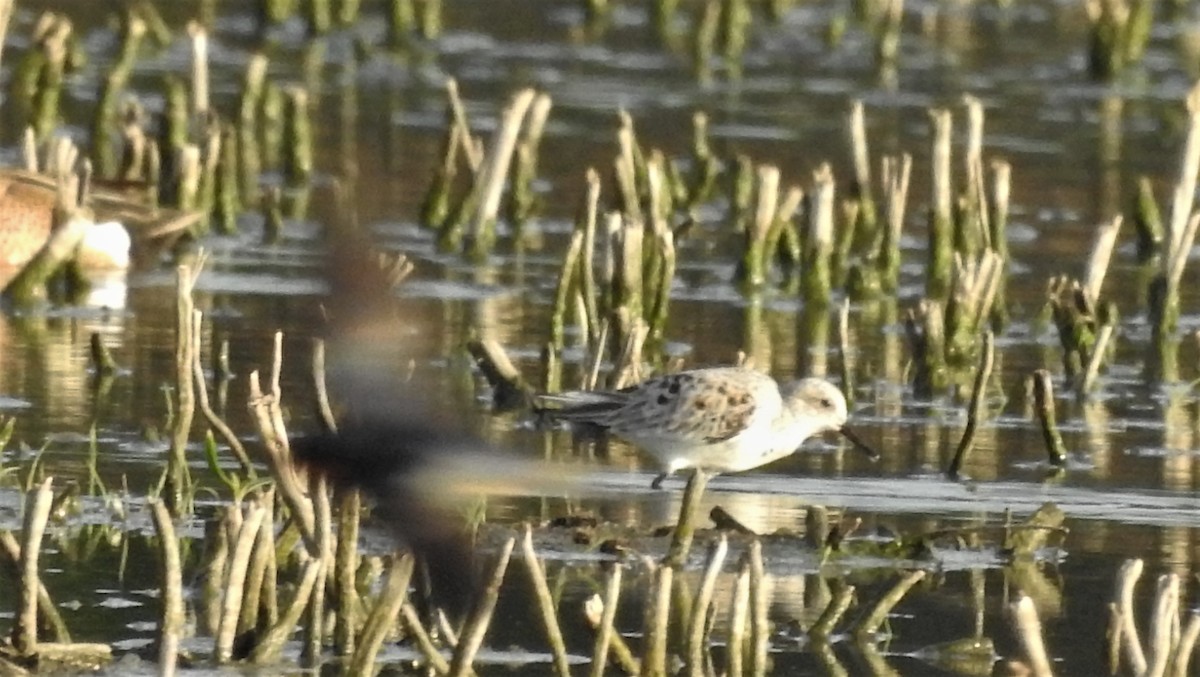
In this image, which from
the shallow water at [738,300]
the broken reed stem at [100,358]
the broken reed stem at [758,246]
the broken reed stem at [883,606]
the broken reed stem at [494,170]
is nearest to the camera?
the broken reed stem at [883,606]

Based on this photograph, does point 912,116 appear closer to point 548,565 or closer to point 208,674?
point 548,565

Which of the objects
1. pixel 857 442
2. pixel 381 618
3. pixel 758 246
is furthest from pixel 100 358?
pixel 381 618

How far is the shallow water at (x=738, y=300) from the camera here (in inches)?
336

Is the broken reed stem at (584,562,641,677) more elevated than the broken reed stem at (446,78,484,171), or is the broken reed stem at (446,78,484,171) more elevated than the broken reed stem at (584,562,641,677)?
the broken reed stem at (446,78,484,171)

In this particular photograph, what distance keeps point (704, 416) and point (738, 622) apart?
2211 millimetres

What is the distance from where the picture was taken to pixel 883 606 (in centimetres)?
749

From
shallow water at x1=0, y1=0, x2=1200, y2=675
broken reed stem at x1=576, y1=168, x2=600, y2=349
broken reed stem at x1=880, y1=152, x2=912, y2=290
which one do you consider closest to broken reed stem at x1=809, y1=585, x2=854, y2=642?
shallow water at x1=0, y1=0, x2=1200, y2=675

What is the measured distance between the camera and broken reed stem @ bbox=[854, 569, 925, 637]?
24.4 feet

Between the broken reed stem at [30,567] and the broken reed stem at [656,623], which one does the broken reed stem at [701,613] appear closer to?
the broken reed stem at [656,623]

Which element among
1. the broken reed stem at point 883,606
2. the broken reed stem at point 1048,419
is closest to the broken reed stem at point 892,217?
the broken reed stem at point 1048,419

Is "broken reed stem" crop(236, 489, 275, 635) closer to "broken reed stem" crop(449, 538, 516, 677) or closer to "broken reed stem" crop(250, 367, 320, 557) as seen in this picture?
"broken reed stem" crop(250, 367, 320, 557)

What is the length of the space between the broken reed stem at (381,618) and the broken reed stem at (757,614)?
0.72 m

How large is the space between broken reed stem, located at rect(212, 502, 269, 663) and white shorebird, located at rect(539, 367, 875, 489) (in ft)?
7.04

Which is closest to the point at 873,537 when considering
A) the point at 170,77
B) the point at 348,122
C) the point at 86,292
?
the point at 86,292
